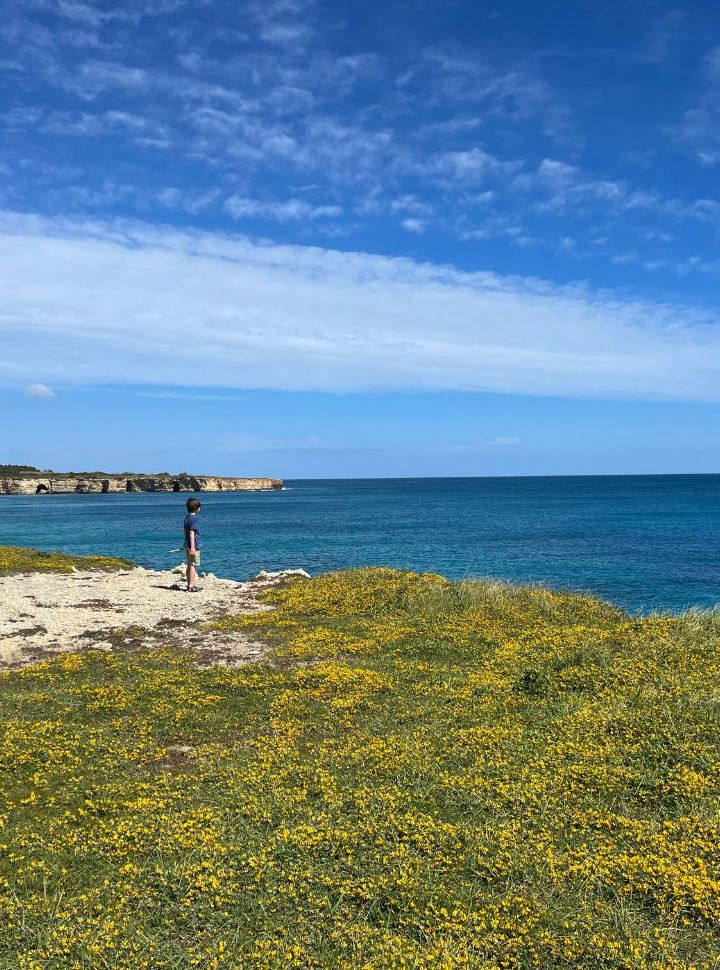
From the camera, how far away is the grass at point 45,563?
120ft

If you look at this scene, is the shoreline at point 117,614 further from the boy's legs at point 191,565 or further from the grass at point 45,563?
the grass at point 45,563

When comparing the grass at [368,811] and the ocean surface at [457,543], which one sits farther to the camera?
the ocean surface at [457,543]

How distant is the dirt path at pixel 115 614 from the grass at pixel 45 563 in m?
2.31

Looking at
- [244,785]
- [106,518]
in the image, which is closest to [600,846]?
[244,785]

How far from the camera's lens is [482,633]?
73.4ft

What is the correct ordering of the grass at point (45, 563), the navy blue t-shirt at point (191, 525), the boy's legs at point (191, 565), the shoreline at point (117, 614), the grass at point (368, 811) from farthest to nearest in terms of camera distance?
the grass at point (45, 563)
the boy's legs at point (191, 565)
the navy blue t-shirt at point (191, 525)
the shoreline at point (117, 614)
the grass at point (368, 811)

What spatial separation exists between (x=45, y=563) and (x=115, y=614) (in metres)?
16.0

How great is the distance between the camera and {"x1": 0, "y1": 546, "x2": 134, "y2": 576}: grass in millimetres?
36559

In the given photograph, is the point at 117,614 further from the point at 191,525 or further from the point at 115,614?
the point at 191,525

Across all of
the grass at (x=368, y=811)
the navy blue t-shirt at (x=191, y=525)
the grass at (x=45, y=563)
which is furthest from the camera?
the grass at (x=45, y=563)

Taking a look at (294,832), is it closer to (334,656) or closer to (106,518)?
(334,656)

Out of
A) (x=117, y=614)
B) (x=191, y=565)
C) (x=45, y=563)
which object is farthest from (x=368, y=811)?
(x=45, y=563)

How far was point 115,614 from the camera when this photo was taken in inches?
1004

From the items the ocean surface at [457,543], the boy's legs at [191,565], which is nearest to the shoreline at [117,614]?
the boy's legs at [191,565]
